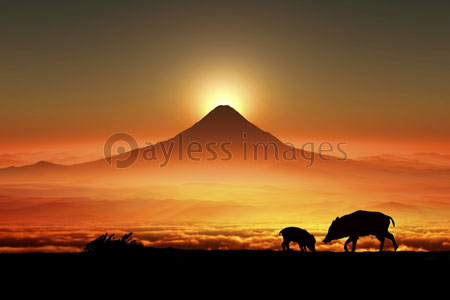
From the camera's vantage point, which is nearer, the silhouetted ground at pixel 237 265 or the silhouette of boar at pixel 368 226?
the silhouetted ground at pixel 237 265

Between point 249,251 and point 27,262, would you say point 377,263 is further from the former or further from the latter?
point 27,262

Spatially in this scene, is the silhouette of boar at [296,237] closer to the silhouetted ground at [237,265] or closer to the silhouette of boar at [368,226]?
the silhouette of boar at [368,226]

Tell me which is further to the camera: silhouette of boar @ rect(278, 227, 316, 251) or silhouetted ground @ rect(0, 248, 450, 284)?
silhouette of boar @ rect(278, 227, 316, 251)

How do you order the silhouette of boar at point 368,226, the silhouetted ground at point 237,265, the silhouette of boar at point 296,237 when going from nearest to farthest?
the silhouetted ground at point 237,265 → the silhouette of boar at point 368,226 → the silhouette of boar at point 296,237

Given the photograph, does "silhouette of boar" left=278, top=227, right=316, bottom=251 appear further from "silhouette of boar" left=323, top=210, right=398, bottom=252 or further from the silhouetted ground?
the silhouetted ground

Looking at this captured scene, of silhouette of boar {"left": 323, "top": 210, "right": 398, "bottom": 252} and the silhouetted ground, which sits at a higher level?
silhouette of boar {"left": 323, "top": 210, "right": 398, "bottom": 252}

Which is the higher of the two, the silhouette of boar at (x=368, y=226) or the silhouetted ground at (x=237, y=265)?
the silhouette of boar at (x=368, y=226)

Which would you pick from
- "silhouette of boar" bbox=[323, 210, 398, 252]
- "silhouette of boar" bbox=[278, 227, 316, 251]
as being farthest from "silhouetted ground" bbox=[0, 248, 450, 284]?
"silhouette of boar" bbox=[278, 227, 316, 251]

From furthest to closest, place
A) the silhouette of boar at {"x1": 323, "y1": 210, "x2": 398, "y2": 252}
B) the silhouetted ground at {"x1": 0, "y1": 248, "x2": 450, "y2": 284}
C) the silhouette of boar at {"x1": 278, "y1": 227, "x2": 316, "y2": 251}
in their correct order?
the silhouette of boar at {"x1": 278, "y1": 227, "x2": 316, "y2": 251} < the silhouette of boar at {"x1": 323, "y1": 210, "x2": 398, "y2": 252} < the silhouetted ground at {"x1": 0, "y1": 248, "x2": 450, "y2": 284}

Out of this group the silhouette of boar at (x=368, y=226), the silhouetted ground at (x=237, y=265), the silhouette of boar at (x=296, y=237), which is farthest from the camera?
the silhouette of boar at (x=296, y=237)

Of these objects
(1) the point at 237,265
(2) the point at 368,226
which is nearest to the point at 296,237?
(2) the point at 368,226

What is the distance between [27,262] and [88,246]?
4639 mm

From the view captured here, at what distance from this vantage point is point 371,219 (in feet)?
84.8

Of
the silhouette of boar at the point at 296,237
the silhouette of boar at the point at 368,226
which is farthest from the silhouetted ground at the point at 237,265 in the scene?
the silhouette of boar at the point at 296,237
